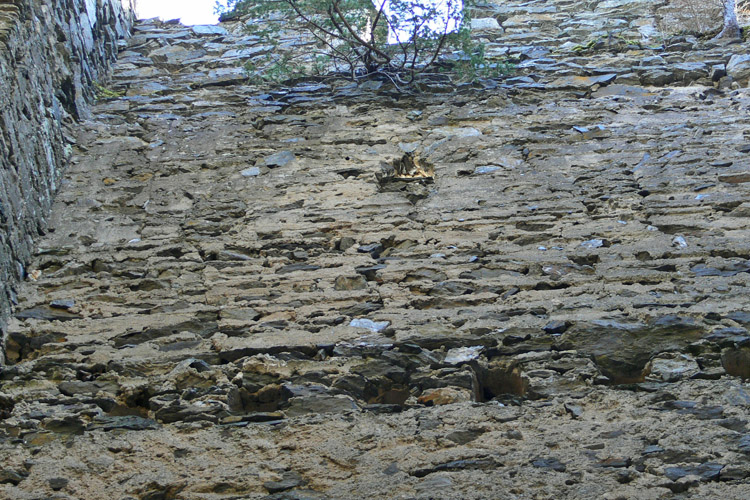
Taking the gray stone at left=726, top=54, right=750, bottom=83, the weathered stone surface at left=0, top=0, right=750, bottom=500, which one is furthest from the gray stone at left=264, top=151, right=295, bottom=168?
the gray stone at left=726, top=54, right=750, bottom=83

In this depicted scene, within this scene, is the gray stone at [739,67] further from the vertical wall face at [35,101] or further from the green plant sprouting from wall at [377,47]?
the vertical wall face at [35,101]

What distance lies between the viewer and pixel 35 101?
4.81 metres

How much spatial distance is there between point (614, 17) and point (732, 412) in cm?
496

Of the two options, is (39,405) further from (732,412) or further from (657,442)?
(732,412)

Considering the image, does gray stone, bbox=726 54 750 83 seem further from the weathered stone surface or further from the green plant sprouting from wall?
the green plant sprouting from wall

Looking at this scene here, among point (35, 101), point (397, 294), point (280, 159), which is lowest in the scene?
point (397, 294)

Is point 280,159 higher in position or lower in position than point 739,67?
lower

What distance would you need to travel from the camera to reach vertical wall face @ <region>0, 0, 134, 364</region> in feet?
13.4

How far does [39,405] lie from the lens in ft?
10.5

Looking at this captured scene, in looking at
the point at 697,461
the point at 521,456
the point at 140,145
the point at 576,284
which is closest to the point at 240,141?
the point at 140,145

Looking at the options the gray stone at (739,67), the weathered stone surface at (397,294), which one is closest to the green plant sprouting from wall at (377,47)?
the weathered stone surface at (397,294)

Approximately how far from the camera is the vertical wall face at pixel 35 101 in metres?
4.10

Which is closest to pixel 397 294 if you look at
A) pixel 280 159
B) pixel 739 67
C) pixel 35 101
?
pixel 280 159

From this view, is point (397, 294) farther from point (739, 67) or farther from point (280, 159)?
point (739, 67)
